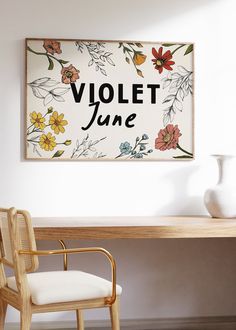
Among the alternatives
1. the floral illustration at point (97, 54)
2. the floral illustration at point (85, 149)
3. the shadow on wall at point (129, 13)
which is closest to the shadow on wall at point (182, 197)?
the floral illustration at point (85, 149)

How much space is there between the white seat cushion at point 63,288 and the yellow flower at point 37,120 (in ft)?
3.64

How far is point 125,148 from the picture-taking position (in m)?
4.27

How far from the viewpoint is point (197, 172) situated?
4.36 m

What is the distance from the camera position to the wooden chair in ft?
10.3

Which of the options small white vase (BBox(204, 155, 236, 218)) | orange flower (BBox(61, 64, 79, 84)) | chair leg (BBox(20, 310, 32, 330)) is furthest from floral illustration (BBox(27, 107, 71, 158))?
chair leg (BBox(20, 310, 32, 330))

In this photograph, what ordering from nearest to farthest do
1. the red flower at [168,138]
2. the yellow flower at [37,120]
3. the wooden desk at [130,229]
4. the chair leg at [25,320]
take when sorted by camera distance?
the chair leg at [25,320] < the wooden desk at [130,229] < the yellow flower at [37,120] < the red flower at [168,138]

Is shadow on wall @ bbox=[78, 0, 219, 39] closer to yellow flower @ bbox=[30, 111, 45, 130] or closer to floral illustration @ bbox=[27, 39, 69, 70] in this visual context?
floral illustration @ bbox=[27, 39, 69, 70]

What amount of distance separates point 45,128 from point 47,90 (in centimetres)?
23

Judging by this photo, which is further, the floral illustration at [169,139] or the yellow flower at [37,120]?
the floral illustration at [169,139]

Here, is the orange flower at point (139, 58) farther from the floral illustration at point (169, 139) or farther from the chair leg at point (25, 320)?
the chair leg at point (25, 320)

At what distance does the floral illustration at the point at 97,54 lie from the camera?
423 centimetres

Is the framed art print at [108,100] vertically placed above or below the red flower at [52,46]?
below

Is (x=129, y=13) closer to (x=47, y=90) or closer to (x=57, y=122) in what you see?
(x=47, y=90)

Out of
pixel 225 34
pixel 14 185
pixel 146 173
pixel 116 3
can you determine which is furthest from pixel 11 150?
pixel 225 34
